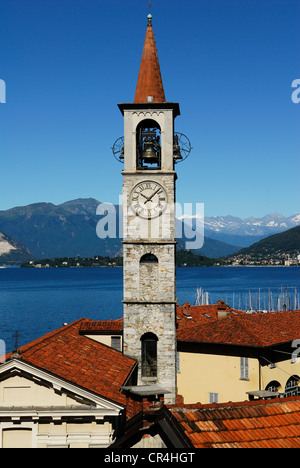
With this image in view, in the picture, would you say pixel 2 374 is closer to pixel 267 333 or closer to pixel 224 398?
pixel 224 398

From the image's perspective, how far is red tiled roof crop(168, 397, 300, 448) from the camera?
8453 mm

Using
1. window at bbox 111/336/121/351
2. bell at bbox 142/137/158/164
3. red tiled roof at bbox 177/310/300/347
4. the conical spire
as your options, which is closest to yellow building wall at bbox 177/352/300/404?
red tiled roof at bbox 177/310/300/347

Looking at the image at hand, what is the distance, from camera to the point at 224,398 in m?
25.6

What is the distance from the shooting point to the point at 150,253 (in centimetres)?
2175

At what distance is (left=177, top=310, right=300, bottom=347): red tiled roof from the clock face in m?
8.54

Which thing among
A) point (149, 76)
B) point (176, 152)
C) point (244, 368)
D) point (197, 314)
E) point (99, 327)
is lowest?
point (244, 368)

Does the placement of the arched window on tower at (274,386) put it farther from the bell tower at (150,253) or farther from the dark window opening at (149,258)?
the dark window opening at (149,258)

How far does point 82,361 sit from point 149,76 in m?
12.8

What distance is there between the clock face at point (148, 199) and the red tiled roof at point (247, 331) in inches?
336

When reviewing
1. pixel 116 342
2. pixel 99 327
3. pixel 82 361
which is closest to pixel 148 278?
pixel 99 327

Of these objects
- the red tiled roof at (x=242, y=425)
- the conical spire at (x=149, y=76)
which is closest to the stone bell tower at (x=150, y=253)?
the conical spire at (x=149, y=76)

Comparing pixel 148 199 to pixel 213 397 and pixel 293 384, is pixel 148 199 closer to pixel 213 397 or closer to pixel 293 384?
pixel 213 397

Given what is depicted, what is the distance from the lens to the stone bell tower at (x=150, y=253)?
2156 centimetres

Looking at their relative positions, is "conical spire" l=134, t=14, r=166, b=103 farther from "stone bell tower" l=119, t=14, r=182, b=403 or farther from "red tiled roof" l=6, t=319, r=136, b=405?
"red tiled roof" l=6, t=319, r=136, b=405
